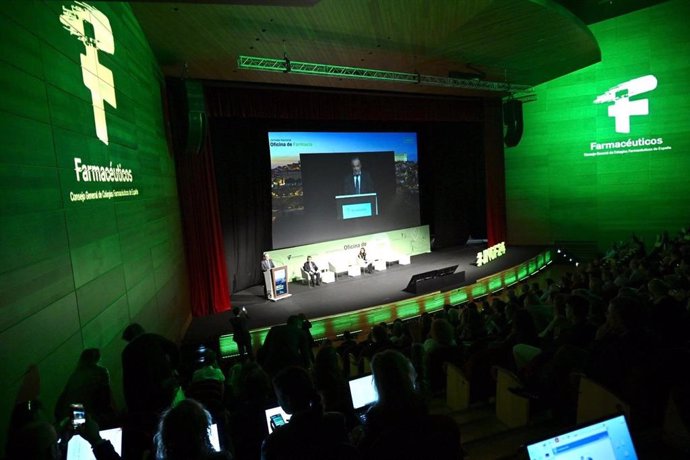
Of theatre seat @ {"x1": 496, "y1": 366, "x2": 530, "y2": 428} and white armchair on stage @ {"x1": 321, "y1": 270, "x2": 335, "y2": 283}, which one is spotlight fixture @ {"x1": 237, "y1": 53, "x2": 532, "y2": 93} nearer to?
white armchair on stage @ {"x1": 321, "y1": 270, "x2": 335, "y2": 283}

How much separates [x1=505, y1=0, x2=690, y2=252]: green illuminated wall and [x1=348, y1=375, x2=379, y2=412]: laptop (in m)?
11.5

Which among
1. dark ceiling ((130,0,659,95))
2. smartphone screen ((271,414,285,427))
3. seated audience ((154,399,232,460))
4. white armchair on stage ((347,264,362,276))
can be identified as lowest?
white armchair on stage ((347,264,362,276))

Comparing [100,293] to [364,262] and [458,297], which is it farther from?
[364,262]

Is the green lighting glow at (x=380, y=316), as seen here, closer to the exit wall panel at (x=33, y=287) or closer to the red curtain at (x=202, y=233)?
the red curtain at (x=202, y=233)

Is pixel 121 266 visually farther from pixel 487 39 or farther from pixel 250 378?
pixel 487 39

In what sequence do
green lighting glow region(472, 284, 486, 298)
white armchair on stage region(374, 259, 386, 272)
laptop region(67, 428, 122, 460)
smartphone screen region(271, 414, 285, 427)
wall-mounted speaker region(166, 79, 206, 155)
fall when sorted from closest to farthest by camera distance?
laptop region(67, 428, 122, 460)
smartphone screen region(271, 414, 285, 427)
wall-mounted speaker region(166, 79, 206, 155)
green lighting glow region(472, 284, 486, 298)
white armchair on stage region(374, 259, 386, 272)

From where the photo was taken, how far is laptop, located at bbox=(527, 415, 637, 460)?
1.47 m

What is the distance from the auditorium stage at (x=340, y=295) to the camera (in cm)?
750

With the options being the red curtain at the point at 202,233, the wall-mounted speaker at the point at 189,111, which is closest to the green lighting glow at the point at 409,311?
the red curtain at the point at 202,233

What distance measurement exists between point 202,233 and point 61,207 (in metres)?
5.44

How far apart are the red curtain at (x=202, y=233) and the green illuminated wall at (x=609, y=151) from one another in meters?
9.21

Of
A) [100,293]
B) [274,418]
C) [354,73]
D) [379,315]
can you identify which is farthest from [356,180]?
[274,418]

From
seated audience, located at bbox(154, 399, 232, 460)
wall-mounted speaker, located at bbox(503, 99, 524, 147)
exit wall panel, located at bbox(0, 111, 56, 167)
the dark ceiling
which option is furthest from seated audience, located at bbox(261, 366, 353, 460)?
wall-mounted speaker, located at bbox(503, 99, 524, 147)

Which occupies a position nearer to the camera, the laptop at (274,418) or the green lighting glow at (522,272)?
the laptop at (274,418)
